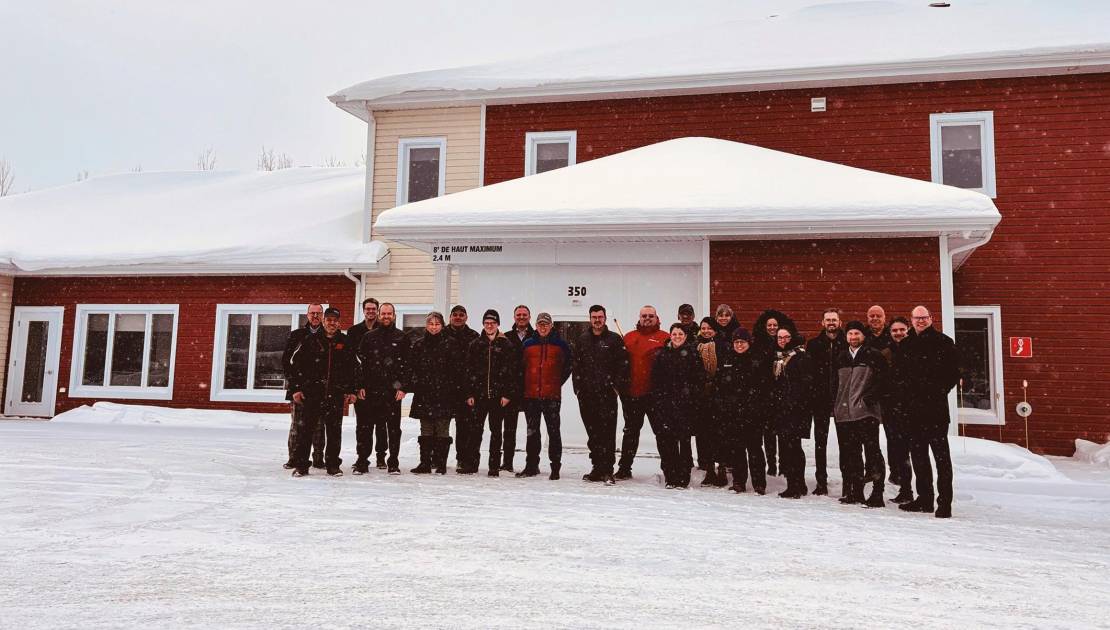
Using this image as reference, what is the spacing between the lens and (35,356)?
1514 cm

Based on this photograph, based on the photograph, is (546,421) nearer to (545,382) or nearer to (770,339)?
(545,382)

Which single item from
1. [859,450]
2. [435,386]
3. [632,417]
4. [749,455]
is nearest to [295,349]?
[435,386]

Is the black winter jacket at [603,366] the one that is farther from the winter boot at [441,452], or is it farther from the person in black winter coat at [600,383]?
the winter boot at [441,452]

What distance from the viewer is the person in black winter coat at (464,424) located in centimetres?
756

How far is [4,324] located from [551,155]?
37.7ft

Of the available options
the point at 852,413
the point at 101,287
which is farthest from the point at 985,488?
the point at 101,287

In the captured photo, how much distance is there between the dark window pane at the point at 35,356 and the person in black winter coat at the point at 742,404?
14.3 meters

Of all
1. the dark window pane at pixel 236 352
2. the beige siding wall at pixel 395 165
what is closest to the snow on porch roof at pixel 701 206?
the beige siding wall at pixel 395 165

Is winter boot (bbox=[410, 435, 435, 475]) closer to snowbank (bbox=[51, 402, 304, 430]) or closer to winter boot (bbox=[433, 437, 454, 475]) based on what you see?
winter boot (bbox=[433, 437, 454, 475])

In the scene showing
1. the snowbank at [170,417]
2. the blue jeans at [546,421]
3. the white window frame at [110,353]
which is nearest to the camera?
the blue jeans at [546,421]

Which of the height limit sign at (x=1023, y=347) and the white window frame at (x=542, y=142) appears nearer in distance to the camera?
the height limit sign at (x=1023, y=347)

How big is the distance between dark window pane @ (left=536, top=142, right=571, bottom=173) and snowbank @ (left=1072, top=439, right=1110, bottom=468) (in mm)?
9423

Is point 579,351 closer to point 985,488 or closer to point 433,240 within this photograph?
point 433,240

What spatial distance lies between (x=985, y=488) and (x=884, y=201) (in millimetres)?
3338
